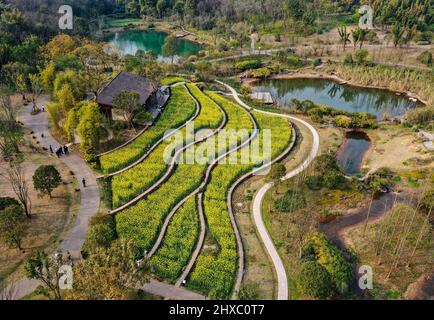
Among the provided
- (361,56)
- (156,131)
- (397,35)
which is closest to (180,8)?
A: (361,56)

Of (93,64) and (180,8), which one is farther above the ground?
(180,8)

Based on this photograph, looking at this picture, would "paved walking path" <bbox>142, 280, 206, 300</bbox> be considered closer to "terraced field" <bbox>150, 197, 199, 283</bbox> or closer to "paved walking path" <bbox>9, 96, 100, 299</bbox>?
"terraced field" <bbox>150, 197, 199, 283</bbox>

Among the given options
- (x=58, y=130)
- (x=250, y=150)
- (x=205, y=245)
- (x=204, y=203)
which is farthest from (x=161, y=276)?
(x=58, y=130)

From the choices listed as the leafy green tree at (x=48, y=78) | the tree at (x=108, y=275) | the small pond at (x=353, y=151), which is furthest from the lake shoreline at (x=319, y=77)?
the tree at (x=108, y=275)

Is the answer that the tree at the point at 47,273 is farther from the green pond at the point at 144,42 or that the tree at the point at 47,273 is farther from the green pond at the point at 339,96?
the green pond at the point at 144,42

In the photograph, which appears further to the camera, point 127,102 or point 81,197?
point 127,102

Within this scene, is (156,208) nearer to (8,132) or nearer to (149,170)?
(149,170)

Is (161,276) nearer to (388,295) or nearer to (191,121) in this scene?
(388,295)
